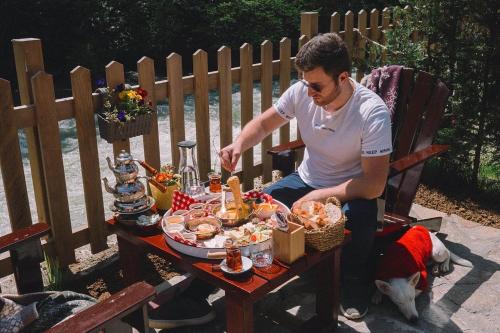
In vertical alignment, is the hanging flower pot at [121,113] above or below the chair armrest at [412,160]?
above

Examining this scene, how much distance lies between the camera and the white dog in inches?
114

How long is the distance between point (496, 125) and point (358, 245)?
2.24 metres

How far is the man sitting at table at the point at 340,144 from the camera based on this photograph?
9.04ft

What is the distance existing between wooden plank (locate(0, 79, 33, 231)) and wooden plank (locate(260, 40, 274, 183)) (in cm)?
211

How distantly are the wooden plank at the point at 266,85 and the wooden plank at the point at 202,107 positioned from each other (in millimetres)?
662

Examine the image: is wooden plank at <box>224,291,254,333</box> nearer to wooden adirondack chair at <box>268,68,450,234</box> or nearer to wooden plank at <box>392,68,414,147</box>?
wooden adirondack chair at <box>268,68,450,234</box>

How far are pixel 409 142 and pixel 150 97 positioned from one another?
1859mm

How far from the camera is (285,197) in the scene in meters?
3.18

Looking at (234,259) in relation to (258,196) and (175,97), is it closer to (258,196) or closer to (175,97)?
(258,196)

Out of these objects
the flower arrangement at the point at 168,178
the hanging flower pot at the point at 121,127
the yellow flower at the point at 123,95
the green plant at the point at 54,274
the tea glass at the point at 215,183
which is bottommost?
the green plant at the point at 54,274

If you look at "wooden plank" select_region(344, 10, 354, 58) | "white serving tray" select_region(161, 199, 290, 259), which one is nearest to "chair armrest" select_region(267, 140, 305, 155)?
"white serving tray" select_region(161, 199, 290, 259)

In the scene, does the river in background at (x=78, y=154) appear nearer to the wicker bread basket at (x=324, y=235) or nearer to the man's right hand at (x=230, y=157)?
the man's right hand at (x=230, y=157)

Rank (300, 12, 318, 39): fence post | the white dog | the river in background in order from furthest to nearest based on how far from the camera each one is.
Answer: the river in background
(300, 12, 318, 39): fence post
the white dog

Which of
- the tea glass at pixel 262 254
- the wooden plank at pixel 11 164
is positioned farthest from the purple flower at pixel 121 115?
the tea glass at pixel 262 254
